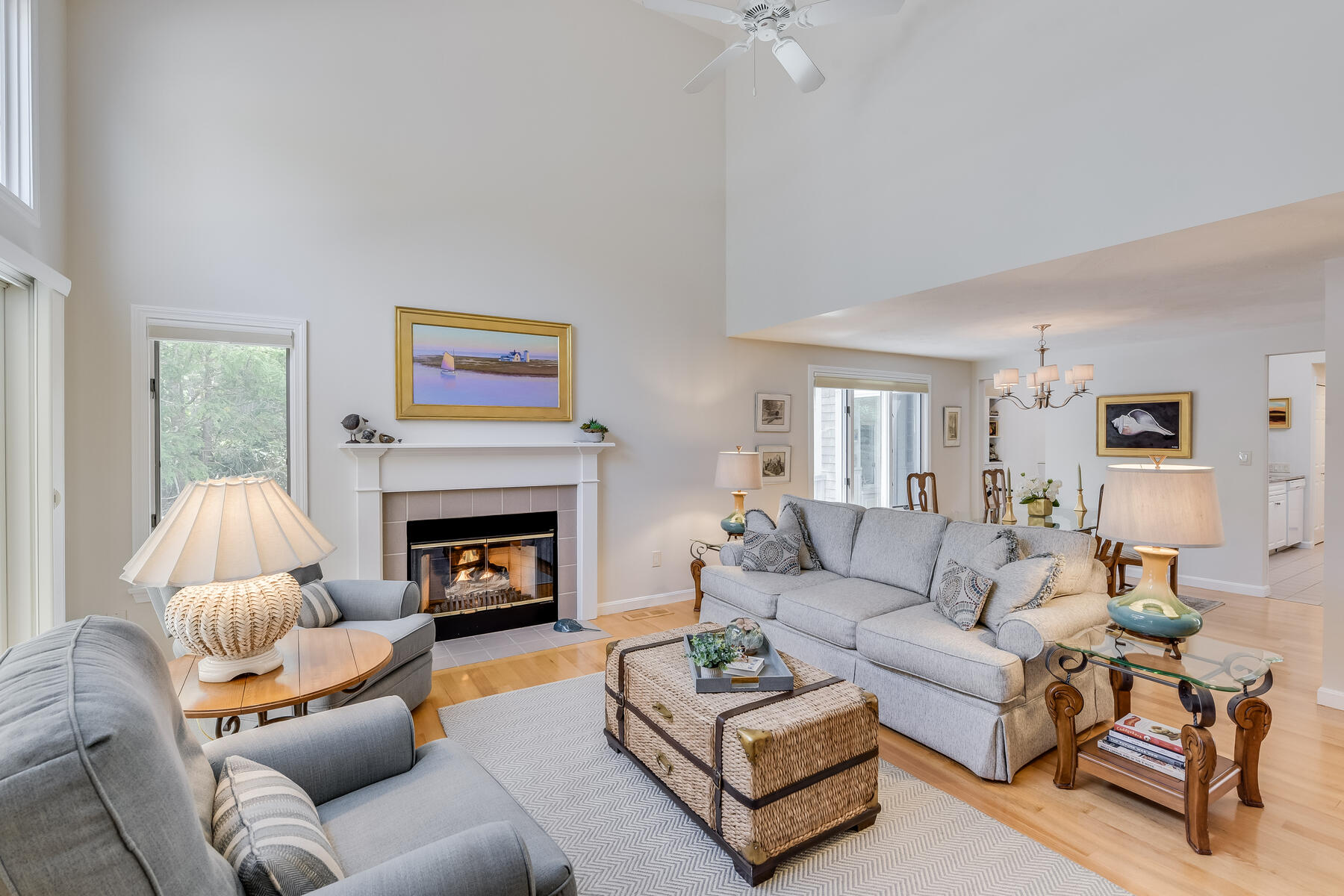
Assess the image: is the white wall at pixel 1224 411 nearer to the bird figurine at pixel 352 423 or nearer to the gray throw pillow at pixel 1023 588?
the gray throw pillow at pixel 1023 588

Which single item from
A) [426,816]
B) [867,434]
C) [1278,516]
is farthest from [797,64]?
[1278,516]

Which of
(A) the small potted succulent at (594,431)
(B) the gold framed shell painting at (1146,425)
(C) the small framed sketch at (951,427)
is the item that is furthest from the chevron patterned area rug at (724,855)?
(C) the small framed sketch at (951,427)

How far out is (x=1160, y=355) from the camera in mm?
5703

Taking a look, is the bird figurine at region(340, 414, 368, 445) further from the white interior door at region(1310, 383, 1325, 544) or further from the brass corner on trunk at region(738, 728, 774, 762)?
the white interior door at region(1310, 383, 1325, 544)

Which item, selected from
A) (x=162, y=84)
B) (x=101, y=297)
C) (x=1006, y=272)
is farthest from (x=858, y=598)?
(x=162, y=84)

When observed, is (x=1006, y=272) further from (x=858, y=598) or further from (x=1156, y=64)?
(x=858, y=598)

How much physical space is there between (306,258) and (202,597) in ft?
8.35

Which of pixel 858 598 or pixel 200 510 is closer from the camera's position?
pixel 200 510

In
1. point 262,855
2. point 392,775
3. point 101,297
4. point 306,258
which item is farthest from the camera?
point 306,258

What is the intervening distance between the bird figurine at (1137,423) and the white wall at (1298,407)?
9.23 ft

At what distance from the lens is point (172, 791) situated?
2.94 feet

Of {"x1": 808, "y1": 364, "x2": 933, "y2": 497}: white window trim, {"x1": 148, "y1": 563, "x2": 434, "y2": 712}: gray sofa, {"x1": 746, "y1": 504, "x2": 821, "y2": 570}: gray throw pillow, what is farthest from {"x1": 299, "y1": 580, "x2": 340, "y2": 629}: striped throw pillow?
{"x1": 808, "y1": 364, "x2": 933, "y2": 497}: white window trim

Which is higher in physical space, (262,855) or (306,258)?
(306,258)

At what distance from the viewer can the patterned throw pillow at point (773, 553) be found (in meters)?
3.91
